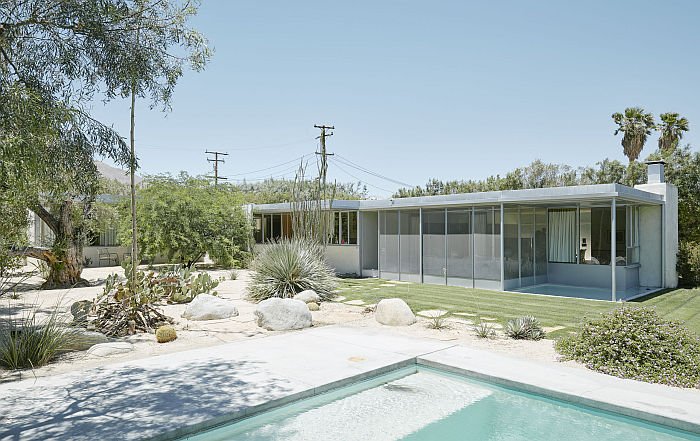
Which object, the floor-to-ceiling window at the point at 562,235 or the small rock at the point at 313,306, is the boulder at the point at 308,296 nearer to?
the small rock at the point at 313,306

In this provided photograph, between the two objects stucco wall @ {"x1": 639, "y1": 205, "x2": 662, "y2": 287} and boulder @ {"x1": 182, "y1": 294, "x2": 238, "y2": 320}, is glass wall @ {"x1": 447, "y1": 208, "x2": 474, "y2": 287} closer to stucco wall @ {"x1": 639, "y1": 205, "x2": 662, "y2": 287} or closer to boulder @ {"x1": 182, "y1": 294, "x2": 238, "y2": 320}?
stucco wall @ {"x1": 639, "y1": 205, "x2": 662, "y2": 287}

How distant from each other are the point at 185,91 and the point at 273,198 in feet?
150

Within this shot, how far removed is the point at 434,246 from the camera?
15859 mm

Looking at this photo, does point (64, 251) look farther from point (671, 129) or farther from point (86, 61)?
point (671, 129)

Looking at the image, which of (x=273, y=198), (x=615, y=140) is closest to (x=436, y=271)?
(x=615, y=140)

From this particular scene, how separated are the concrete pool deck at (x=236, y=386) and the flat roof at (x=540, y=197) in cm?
667

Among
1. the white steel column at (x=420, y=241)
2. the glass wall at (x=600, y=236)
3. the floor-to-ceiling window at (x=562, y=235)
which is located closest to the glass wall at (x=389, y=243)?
the white steel column at (x=420, y=241)

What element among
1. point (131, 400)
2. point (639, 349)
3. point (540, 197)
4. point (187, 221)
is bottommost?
point (131, 400)

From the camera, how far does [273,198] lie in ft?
174

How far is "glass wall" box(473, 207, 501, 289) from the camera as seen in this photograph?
1427 centimetres

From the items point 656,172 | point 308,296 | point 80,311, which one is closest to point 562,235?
point 656,172

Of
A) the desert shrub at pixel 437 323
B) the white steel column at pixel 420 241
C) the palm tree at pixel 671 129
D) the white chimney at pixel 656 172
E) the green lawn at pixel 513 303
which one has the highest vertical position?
the palm tree at pixel 671 129

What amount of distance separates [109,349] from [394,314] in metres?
5.05

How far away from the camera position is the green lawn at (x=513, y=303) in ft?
32.8
